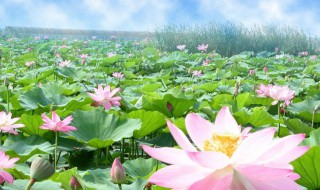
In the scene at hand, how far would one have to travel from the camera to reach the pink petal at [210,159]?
48 cm

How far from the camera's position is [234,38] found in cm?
943

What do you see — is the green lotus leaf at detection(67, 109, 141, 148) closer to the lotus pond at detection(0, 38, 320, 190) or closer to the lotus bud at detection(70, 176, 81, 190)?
the lotus pond at detection(0, 38, 320, 190)

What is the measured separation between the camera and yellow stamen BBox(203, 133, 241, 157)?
Answer: 0.59m

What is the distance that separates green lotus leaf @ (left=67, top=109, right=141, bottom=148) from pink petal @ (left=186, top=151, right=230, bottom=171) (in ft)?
3.15

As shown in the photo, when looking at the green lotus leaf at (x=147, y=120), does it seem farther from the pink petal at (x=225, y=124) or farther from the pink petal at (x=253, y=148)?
the pink petal at (x=253, y=148)

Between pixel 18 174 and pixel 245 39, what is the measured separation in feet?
29.0

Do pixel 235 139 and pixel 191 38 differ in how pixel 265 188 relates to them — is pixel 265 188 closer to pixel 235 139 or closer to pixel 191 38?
pixel 235 139

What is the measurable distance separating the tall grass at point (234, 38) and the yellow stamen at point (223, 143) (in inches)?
334

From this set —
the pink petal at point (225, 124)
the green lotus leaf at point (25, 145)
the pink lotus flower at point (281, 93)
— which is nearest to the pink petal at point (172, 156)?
the pink petal at point (225, 124)

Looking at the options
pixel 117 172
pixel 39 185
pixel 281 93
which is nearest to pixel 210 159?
pixel 117 172

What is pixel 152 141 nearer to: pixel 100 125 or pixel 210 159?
pixel 100 125

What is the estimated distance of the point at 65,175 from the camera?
923 mm

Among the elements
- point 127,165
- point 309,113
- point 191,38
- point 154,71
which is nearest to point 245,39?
point 191,38

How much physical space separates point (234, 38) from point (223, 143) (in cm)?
898
